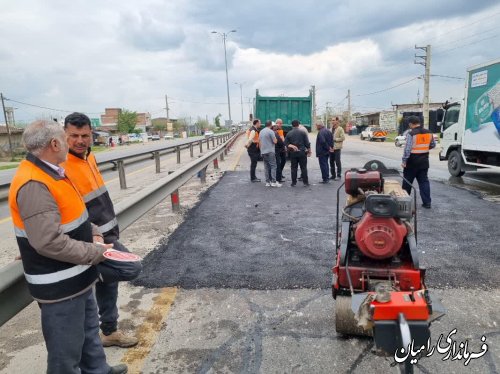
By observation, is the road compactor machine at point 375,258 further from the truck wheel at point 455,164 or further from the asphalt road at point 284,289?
the truck wheel at point 455,164

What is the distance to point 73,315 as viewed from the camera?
2076mm

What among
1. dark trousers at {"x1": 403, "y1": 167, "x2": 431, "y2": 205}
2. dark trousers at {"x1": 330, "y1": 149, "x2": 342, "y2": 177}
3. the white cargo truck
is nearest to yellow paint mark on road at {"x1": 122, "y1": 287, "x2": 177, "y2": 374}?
dark trousers at {"x1": 403, "y1": 167, "x2": 431, "y2": 205}

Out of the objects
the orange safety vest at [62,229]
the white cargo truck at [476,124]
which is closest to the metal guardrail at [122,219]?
the orange safety vest at [62,229]

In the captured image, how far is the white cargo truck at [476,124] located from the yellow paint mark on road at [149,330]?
28.9ft

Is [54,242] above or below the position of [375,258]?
above

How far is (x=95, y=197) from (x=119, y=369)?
1.15 metres

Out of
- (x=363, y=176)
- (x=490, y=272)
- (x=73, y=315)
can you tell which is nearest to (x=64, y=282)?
(x=73, y=315)

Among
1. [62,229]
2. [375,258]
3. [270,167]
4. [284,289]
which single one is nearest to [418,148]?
[270,167]

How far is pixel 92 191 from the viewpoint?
2.72 meters

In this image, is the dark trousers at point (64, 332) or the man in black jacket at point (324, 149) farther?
the man in black jacket at point (324, 149)

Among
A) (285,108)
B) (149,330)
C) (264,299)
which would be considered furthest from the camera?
(285,108)

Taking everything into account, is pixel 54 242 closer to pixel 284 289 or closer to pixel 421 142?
pixel 284 289

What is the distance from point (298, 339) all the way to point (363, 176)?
1480mm

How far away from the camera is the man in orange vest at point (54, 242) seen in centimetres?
186
